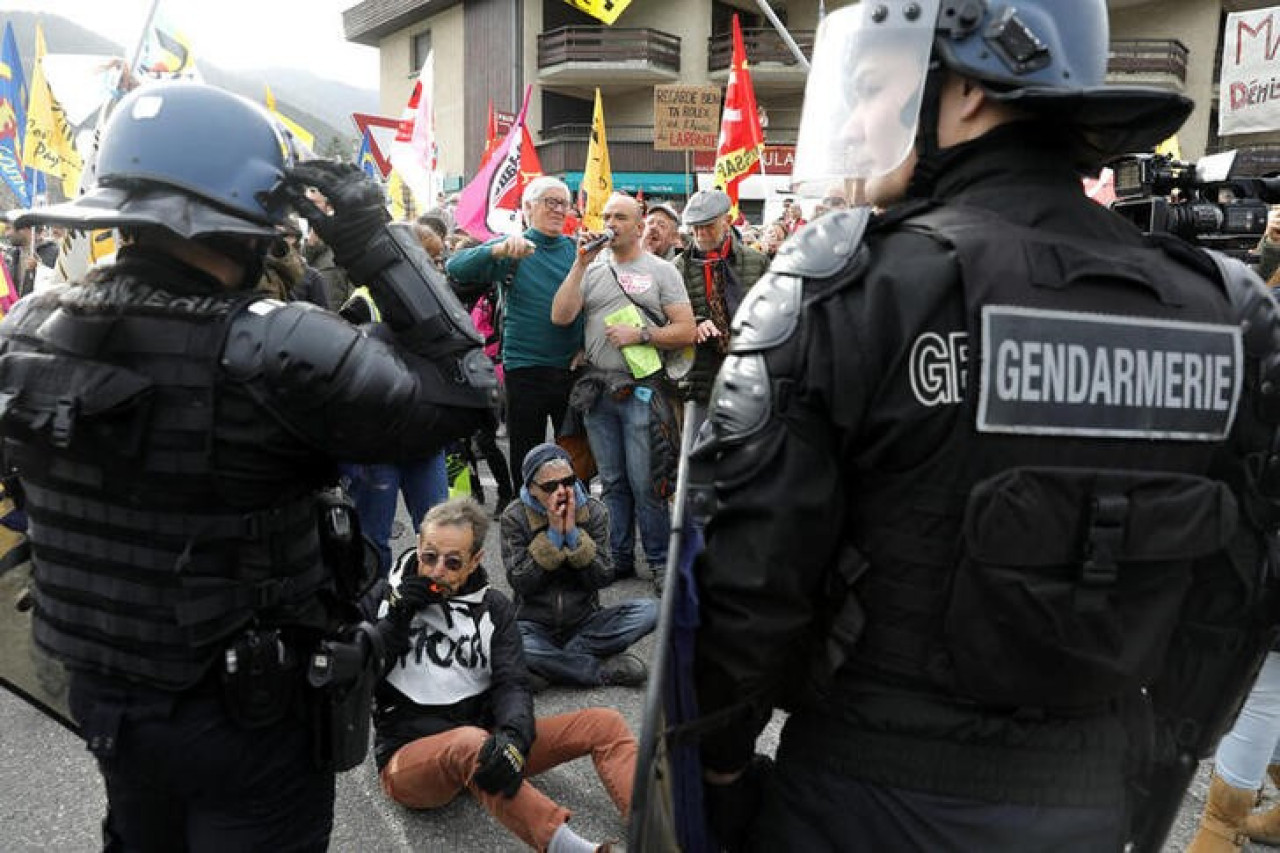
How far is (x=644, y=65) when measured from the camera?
24016 mm

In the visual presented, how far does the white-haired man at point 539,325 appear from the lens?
505cm

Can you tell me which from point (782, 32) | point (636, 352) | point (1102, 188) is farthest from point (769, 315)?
point (782, 32)

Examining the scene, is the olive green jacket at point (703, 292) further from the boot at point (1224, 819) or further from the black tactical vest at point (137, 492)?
the black tactical vest at point (137, 492)

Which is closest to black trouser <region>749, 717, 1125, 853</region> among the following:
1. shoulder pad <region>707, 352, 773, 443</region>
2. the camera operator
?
shoulder pad <region>707, 352, 773, 443</region>

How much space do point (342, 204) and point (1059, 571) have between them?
1.35m

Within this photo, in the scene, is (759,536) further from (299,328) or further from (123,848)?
(123,848)

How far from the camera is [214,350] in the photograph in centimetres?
147

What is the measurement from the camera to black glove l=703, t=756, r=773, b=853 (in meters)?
1.41

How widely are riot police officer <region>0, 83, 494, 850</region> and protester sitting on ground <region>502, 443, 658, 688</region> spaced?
82.0 inches

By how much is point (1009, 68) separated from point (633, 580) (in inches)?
160

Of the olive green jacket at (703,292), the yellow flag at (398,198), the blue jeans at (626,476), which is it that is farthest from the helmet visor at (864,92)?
the yellow flag at (398,198)

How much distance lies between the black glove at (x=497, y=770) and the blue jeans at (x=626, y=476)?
7.02ft

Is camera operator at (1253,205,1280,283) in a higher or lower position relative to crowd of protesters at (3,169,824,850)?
higher

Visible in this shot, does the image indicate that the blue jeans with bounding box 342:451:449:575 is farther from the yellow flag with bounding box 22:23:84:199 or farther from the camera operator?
the yellow flag with bounding box 22:23:84:199
